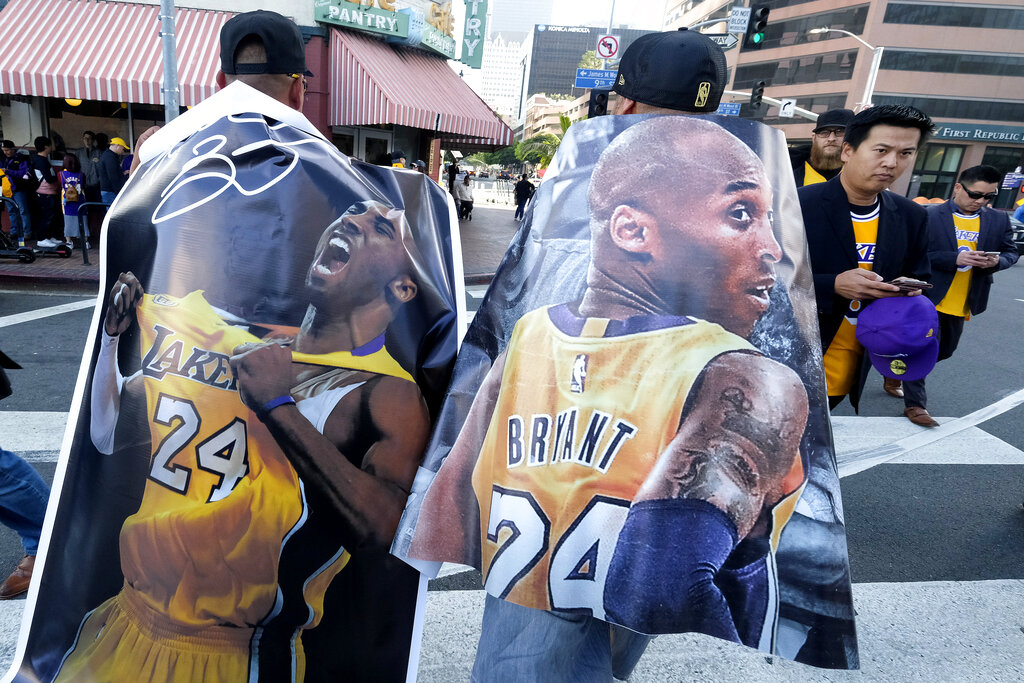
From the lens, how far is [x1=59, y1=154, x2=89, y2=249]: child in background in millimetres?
10000

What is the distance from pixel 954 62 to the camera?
42.0 metres

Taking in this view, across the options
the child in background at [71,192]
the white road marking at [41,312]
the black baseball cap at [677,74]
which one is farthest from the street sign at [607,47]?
the black baseball cap at [677,74]

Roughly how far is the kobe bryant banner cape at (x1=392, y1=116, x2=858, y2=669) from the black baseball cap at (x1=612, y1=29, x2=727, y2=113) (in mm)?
157

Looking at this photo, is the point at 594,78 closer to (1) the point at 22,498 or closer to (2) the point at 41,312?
(2) the point at 41,312

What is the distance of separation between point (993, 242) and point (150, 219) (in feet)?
18.8

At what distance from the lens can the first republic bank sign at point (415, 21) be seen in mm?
12414

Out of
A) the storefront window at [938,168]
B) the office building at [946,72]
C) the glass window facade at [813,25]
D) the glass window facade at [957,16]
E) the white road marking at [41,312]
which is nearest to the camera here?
→ the white road marking at [41,312]

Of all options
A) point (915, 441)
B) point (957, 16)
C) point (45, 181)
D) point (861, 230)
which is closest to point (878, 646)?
point (861, 230)

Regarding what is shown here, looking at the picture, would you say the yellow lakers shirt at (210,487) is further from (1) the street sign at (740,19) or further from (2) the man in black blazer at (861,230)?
(1) the street sign at (740,19)

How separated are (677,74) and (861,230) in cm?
187

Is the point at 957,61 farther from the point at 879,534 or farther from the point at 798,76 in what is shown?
the point at 879,534

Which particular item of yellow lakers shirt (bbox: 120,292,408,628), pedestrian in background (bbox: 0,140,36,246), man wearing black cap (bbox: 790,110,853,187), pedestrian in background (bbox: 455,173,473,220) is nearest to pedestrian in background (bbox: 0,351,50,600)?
yellow lakers shirt (bbox: 120,292,408,628)

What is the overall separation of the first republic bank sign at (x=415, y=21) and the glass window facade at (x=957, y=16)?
37.7m

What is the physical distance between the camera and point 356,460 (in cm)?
162
